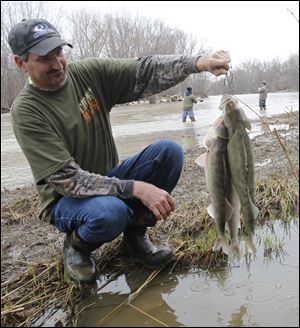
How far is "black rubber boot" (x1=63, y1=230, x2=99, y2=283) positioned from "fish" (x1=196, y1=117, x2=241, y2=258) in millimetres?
951

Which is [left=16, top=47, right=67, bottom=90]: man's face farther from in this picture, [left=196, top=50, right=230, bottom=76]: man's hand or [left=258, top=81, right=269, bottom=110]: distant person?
[left=258, top=81, right=269, bottom=110]: distant person

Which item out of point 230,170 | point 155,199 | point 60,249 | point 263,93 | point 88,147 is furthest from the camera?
point 263,93

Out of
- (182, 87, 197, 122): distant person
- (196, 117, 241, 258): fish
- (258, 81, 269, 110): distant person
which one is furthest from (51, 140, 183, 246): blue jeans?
(258, 81, 269, 110): distant person

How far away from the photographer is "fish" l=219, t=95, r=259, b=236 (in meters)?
2.29

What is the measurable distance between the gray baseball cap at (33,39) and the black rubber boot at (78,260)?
136 cm

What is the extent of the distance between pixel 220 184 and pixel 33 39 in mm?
1698

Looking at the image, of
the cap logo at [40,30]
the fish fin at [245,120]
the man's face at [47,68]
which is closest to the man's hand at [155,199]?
the fish fin at [245,120]

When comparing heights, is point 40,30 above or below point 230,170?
above

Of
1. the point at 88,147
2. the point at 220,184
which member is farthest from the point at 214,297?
the point at 88,147

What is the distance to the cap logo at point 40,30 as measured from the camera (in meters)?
3.00

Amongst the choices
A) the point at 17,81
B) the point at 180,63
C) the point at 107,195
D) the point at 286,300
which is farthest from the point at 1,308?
the point at 17,81

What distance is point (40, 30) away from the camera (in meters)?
3.04

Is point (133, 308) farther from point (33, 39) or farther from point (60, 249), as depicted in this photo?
point (33, 39)

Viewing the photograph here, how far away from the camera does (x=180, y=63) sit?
323cm
